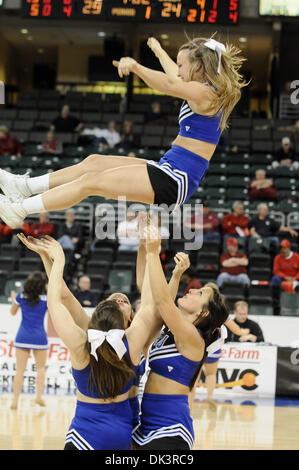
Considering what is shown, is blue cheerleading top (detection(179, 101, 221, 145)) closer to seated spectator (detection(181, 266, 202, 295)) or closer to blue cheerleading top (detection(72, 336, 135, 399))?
blue cheerleading top (detection(72, 336, 135, 399))

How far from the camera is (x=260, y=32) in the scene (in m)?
20.0

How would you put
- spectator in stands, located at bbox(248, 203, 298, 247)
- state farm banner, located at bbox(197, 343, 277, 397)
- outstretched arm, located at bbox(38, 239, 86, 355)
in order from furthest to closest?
spectator in stands, located at bbox(248, 203, 298, 247), state farm banner, located at bbox(197, 343, 277, 397), outstretched arm, located at bbox(38, 239, 86, 355)

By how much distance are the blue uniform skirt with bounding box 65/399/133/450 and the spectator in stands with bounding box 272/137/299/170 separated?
12.5 metres

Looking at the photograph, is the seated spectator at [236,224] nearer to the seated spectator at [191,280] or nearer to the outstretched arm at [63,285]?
the seated spectator at [191,280]

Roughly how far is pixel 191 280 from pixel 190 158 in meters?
7.41

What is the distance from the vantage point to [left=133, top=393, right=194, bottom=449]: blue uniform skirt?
→ 3846mm

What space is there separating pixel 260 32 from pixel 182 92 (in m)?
16.9

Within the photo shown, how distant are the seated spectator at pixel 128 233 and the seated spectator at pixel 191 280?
1.10m

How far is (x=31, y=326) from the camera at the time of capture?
9227 mm

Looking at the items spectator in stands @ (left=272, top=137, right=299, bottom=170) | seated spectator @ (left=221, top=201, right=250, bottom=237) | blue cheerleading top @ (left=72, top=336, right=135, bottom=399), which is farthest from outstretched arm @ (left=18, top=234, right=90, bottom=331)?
spectator in stands @ (left=272, top=137, right=299, bottom=170)

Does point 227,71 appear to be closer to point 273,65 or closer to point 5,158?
point 5,158
